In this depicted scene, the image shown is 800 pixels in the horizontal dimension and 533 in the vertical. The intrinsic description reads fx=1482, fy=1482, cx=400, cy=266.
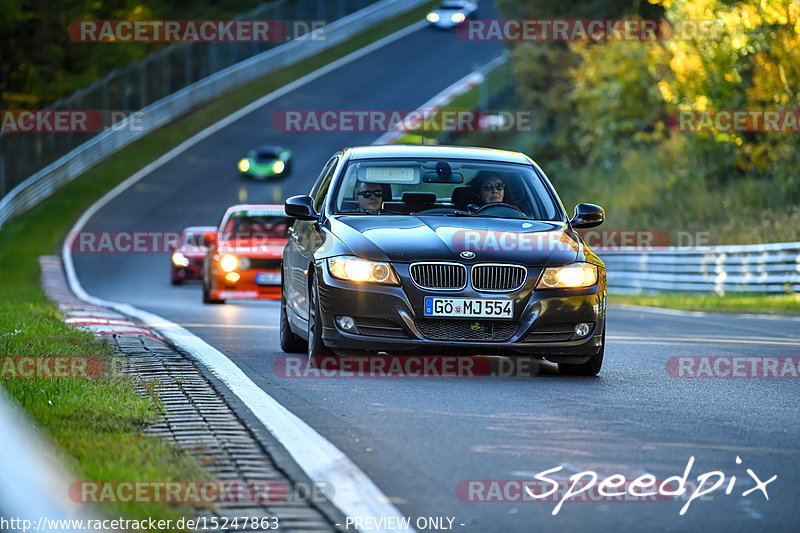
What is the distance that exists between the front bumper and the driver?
1.53 meters

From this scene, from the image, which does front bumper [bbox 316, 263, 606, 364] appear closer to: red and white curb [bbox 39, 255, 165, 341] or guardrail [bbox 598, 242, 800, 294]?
red and white curb [bbox 39, 255, 165, 341]

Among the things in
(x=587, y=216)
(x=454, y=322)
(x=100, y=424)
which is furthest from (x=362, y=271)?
(x=100, y=424)

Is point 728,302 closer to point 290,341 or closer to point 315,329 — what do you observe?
point 290,341

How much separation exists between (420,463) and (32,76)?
60.3m

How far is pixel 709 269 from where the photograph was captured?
3012cm

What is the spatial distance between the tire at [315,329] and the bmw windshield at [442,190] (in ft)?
3.24

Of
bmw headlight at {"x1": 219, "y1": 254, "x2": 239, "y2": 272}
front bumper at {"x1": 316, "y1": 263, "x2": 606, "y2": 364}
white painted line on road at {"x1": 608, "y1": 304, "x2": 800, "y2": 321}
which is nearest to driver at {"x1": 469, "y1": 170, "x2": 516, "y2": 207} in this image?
front bumper at {"x1": 316, "y1": 263, "x2": 606, "y2": 364}

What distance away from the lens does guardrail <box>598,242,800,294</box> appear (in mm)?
26281

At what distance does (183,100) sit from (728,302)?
123ft

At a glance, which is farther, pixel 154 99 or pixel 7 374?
pixel 154 99

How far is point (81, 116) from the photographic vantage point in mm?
53031

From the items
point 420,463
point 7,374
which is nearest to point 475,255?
point 7,374

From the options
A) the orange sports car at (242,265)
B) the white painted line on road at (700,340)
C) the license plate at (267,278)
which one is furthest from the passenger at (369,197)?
the license plate at (267,278)

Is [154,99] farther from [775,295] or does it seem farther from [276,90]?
[775,295]
